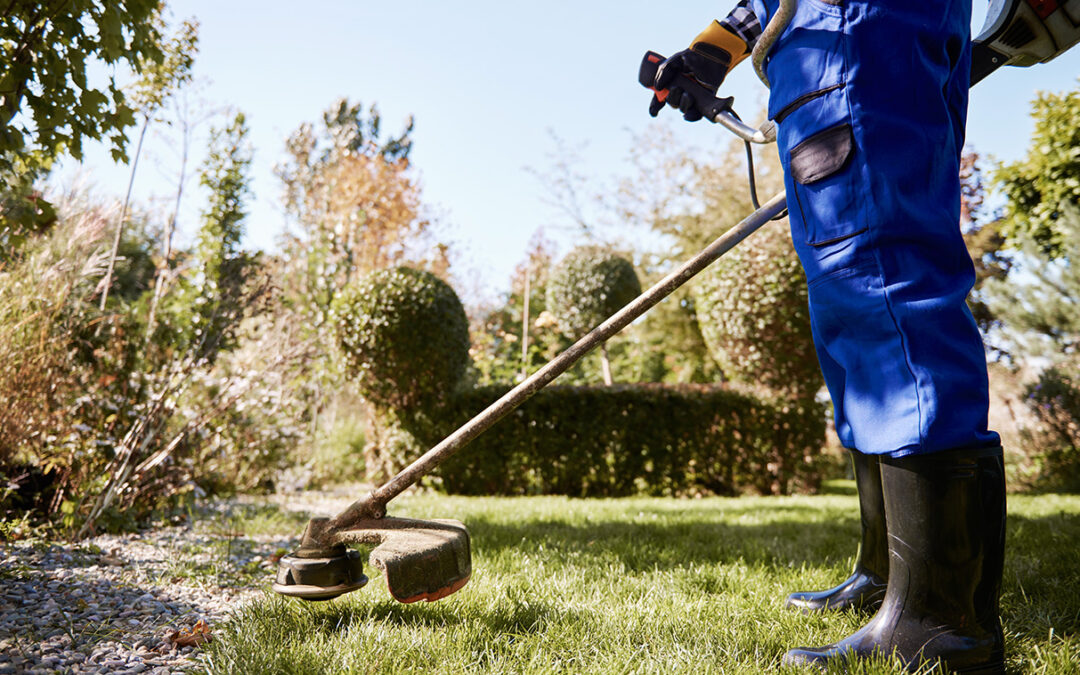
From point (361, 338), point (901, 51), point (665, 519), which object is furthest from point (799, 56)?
point (361, 338)

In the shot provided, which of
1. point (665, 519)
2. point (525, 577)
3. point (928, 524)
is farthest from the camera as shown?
point (665, 519)

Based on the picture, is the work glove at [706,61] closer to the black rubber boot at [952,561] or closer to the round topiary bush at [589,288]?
the black rubber boot at [952,561]

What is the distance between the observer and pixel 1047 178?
6457mm

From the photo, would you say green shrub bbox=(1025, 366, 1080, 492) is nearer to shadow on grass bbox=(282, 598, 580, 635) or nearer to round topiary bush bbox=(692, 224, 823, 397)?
round topiary bush bbox=(692, 224, 823, 397)

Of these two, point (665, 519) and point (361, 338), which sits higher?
point (361, 338)

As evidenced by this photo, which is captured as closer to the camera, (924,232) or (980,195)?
(924,232)

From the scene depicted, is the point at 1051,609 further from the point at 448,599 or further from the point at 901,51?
the point at 448,599

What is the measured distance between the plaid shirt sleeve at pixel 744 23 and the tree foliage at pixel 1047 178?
6055 mm

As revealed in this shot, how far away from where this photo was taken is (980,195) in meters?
11.4

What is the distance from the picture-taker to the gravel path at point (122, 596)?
149 cm

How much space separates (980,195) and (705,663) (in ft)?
42.6

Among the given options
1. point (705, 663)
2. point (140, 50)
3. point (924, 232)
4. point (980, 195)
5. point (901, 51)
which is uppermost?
point (980, 195)

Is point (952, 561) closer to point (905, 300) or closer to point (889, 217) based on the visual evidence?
point (905, 300)

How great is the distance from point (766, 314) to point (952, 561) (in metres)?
5.72
